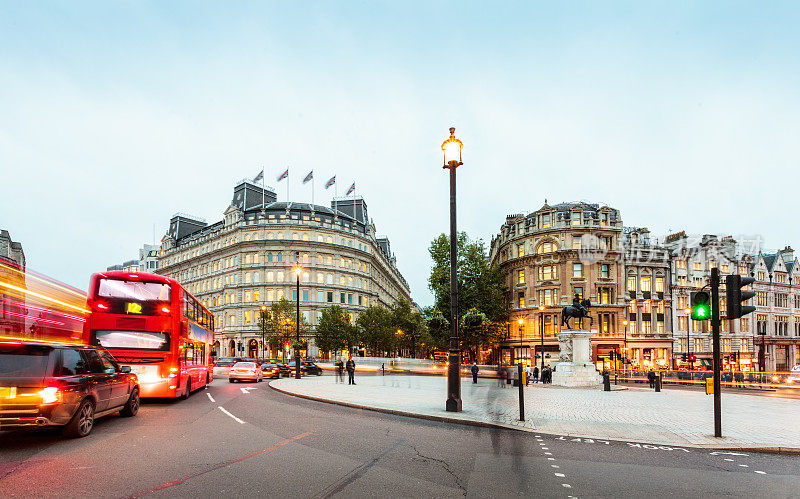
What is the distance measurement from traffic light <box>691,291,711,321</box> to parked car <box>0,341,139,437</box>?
40.3ft

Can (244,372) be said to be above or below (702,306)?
below

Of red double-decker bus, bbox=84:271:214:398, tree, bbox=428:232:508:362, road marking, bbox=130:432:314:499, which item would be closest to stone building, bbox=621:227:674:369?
tree, bbox=428:232:508:362

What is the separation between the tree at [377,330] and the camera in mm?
77912

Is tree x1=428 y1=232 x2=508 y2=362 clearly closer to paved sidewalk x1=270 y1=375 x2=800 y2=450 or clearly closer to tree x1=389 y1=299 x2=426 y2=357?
tree x1=389 y1=299 x2=426 y2=357

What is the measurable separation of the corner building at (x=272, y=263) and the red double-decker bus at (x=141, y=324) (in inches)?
2629

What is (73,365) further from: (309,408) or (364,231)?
(364,231)

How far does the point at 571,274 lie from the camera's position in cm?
6531

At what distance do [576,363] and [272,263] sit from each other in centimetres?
6301

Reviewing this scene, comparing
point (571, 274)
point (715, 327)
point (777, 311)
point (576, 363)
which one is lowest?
point (576, 363)

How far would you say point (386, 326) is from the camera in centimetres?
7938

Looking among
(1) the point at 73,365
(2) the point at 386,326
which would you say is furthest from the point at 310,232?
(1) the point at 73,365

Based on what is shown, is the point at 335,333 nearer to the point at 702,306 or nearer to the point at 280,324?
the point at 280,324

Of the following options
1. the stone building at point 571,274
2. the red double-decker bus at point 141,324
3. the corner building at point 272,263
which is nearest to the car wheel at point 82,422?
the red double-decker bus at point 141,324

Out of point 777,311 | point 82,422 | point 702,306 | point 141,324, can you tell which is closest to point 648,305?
point 777,311
